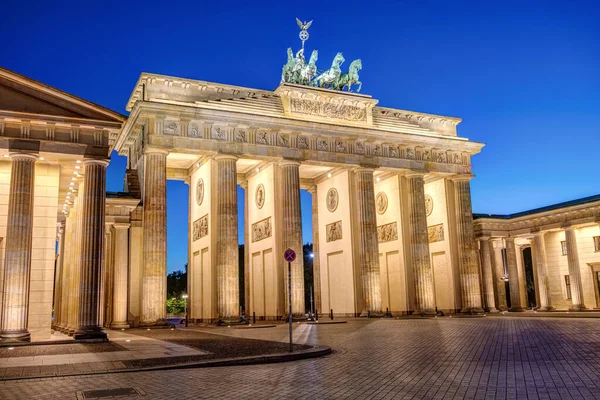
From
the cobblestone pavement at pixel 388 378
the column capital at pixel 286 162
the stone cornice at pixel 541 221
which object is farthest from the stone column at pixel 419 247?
the cobblestone pavement at pixel 388 378

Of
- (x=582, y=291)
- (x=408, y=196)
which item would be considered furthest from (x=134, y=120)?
(x=582, y=291)

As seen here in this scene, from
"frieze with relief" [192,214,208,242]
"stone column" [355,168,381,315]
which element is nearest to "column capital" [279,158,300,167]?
"stone column" [355,168,381,315]

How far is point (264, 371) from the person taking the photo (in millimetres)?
13430

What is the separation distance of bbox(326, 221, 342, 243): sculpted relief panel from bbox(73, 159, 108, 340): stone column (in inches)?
1073

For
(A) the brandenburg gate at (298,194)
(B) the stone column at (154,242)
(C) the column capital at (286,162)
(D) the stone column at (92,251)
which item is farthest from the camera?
(C) the column capital at (286,162)

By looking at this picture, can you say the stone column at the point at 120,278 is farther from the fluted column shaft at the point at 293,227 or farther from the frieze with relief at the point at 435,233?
the frieze with relief at the point at 435,233

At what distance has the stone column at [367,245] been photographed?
148ft

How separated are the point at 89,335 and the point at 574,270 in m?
45.2

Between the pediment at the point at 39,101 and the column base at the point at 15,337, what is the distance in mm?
8684

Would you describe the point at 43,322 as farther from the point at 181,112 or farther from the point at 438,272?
the point at 438,272

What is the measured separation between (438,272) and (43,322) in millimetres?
37280

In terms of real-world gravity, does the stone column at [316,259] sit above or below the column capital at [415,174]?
below

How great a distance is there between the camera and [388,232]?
2062 inches

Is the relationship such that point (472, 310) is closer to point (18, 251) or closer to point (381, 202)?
point (381, 202)
